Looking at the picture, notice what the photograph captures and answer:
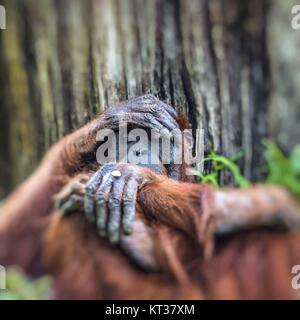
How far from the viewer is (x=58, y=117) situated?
39.8 inches

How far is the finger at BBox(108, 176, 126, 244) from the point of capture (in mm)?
818

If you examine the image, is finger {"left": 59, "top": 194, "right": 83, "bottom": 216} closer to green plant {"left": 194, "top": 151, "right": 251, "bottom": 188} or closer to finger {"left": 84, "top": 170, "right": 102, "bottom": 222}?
finger {"left": 84, "top": 170, "right": 102, "bottom": 222}

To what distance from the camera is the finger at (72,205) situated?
878mm

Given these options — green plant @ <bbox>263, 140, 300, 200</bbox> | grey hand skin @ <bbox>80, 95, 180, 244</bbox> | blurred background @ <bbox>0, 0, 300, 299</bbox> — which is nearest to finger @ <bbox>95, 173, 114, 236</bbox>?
grey hand skin @ <bbox>80, 95, 180, 244</bbox>

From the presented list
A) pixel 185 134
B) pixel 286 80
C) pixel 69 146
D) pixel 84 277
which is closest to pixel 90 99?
pixel 69 146

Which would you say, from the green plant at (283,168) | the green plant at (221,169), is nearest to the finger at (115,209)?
the green plant at (221,169)

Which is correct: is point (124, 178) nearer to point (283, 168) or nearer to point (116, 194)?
point (116, 194)

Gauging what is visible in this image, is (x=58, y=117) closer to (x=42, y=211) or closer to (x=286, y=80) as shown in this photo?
(x=42, y=211)

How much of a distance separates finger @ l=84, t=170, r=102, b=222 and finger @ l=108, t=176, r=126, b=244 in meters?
0.03

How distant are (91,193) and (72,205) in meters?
0.07

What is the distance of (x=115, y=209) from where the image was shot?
83cm

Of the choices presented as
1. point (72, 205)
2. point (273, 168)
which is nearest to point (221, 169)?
point (273, 168)

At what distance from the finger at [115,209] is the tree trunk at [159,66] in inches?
5.9

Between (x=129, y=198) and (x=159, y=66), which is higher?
(x=159, y=66)
